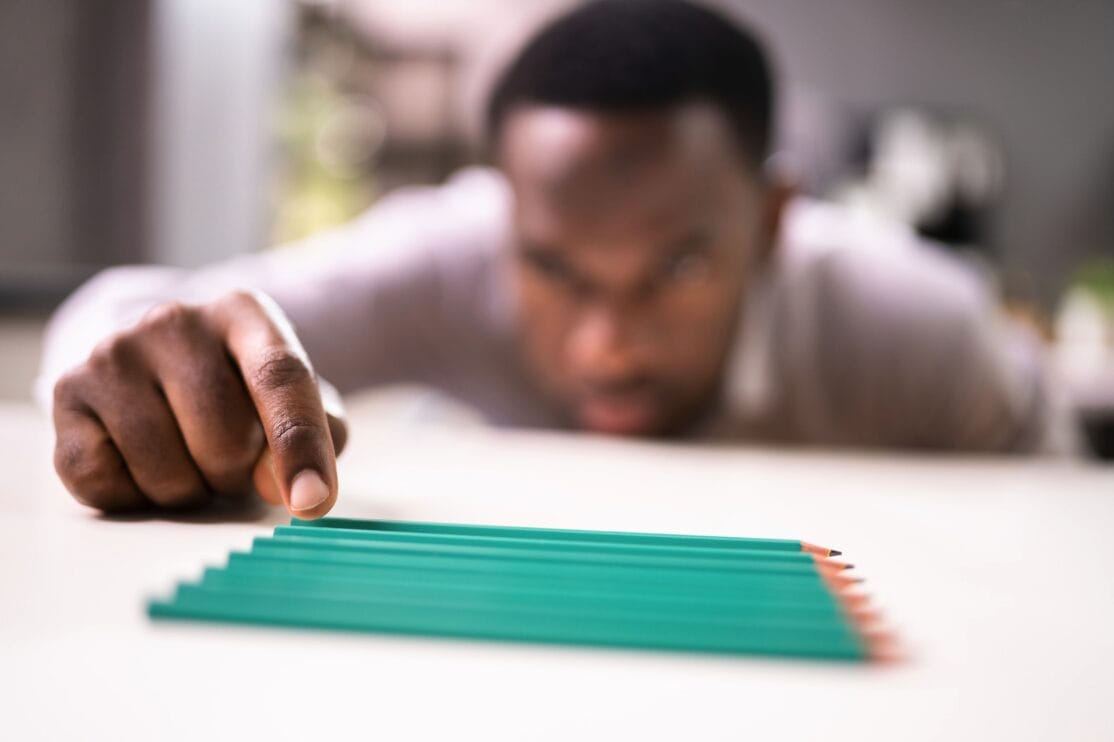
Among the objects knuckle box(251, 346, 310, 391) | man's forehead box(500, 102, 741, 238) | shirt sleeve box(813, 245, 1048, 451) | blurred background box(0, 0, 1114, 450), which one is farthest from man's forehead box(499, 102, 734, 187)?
blurred background box(0, 0, 1114, 450)

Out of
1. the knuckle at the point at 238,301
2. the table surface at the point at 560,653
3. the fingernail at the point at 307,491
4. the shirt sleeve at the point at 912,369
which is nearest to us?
the table surface at the point at 560,653

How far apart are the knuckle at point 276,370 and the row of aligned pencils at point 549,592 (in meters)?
0.09

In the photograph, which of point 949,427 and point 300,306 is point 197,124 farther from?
Answer: point 949,427

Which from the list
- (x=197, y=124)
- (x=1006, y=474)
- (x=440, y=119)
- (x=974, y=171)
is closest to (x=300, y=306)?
(x=1006, y=474)

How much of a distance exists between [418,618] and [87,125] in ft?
6.22

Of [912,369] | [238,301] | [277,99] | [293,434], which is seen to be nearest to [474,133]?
[277,99]

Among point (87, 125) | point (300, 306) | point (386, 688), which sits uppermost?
point (87, 125)

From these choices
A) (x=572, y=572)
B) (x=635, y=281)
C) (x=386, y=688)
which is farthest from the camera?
(x=635, y=281)

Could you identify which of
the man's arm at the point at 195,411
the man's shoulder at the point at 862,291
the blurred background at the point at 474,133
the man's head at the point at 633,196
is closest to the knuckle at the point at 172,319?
the man's arm at the point at 195,411

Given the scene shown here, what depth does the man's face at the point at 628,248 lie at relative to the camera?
3.15 feet

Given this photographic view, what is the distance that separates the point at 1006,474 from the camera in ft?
2.83

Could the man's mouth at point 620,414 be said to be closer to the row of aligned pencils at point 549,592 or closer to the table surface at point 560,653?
the table surface at point 560,653

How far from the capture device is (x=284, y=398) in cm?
49

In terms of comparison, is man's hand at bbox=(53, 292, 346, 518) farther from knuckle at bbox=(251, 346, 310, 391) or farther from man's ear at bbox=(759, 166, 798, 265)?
man's ear at bbox=(759, 166, 798, 265)
